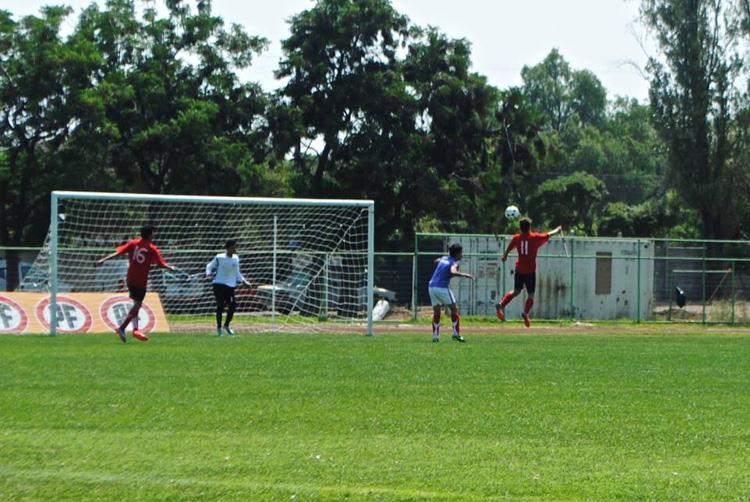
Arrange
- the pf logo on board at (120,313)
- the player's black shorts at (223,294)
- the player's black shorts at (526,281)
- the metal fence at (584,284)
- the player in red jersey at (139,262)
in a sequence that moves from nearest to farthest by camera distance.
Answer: the player in red jersey at (139,262)
the player's black shorts at (526,281)
the player's black shorts at (223,294)
the pf logo on board at (120,313)
the metal fence at (584,284)

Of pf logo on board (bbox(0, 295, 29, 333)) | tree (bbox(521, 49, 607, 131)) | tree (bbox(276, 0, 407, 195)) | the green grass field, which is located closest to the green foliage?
tree (bbox(276, 0, 407, 195))

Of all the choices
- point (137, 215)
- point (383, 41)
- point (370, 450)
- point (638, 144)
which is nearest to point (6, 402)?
point (370, 450)

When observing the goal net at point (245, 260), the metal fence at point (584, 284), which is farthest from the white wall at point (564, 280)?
the goal net at point (245, 260)

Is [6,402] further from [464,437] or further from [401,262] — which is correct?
[401,262]

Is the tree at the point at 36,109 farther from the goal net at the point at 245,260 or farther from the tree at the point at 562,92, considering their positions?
the tree at the point at 562,92

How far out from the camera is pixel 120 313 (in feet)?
84.1

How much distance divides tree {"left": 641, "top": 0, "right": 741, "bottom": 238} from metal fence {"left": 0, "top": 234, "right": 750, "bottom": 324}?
14091 millimetres

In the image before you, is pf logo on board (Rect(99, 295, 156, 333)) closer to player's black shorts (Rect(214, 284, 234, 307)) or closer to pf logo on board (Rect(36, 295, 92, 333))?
pf logo on board (Rect(36, 295, 92, 333))

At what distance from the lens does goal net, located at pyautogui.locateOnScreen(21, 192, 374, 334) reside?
29.0 metres

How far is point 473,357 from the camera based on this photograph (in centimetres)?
1733

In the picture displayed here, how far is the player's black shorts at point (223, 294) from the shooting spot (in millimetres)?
22891

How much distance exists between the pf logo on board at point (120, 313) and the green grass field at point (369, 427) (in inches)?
324

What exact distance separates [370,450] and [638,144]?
125 metres

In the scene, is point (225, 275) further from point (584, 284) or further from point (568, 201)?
point (568, 201)
